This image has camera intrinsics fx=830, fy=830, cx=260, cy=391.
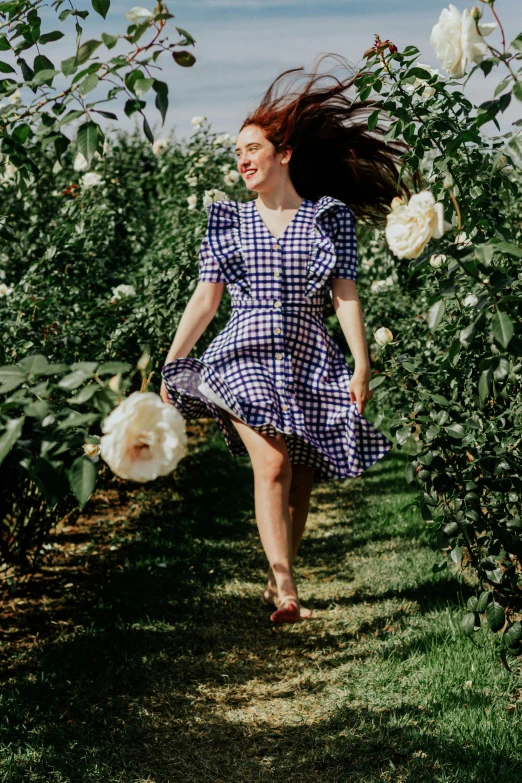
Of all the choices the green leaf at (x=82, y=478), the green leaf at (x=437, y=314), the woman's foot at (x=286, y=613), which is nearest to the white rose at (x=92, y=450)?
the green leaf at (x=82, y=478)

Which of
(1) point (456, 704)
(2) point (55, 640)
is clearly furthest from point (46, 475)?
(2) point (55, 640)

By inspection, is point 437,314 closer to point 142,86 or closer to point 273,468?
point 142,86

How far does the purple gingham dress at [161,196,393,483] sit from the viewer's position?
2768mm

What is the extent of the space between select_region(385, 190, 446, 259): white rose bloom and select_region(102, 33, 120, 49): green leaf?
0.59 metres

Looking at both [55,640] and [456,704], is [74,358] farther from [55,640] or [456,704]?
[456,704]

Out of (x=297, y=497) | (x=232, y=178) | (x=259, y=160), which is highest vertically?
(x=232, y=178)

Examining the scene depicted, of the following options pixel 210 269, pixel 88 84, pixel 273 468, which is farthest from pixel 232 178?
pixel 88 84

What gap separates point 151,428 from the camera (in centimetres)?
123

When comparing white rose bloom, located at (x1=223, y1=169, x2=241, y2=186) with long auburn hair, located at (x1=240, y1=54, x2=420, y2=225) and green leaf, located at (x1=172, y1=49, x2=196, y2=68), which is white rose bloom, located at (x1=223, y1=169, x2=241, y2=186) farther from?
green leaf, located at (x1=172, y1=49, x2=196, y2=68)

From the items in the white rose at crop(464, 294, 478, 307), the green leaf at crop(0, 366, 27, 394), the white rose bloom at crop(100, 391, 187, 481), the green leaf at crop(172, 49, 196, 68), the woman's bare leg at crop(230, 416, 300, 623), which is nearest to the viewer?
the white rose bloom at crop(100, 391, 187, 481)

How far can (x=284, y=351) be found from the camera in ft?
9.34

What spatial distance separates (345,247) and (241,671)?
4.88 feet

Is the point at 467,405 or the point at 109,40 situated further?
the point at 467,405

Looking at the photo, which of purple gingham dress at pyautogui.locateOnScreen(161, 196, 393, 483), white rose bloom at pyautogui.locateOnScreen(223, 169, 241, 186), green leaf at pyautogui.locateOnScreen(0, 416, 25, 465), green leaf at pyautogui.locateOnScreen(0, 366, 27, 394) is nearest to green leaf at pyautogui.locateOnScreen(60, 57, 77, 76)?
green leaf at pyautogui.locateOnScreen(0, 366, 27, 394)
